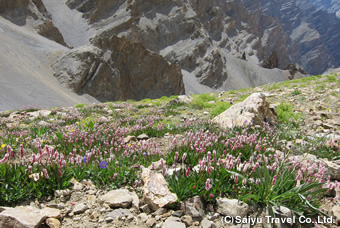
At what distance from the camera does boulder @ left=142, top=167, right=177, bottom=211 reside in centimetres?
252

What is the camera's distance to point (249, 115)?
6234mm

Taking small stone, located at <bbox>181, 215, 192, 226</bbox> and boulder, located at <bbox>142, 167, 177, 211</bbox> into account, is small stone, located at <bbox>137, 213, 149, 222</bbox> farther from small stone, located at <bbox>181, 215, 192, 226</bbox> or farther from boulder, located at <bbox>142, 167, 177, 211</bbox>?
small stone, located at <bbox>181, 215, 192, 226</bbox>

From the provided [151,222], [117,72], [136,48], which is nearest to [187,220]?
[151,222]

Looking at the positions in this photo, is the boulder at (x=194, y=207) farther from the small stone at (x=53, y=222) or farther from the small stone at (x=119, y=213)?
the small stone at (x=53, y=222)

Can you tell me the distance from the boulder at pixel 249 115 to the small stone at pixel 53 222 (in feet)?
16.1

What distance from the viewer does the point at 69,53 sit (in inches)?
1843

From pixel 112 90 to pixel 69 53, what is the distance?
1201cm

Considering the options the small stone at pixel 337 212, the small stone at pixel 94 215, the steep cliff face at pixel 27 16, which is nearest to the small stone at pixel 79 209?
the small stone at pixel 94 215

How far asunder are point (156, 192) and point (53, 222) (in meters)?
1.12

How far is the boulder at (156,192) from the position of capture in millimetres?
2520

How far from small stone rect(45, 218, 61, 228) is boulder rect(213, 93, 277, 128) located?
4919 mm

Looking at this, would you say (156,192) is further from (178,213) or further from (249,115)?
(249,115)

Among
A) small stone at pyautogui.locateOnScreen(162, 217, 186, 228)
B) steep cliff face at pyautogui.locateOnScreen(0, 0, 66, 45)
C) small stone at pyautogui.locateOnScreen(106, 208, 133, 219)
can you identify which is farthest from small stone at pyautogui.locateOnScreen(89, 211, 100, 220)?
steep cliff face at pyautogui.locateOnScreen(0, 0, 66, 45)

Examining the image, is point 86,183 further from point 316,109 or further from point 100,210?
point 316,109
